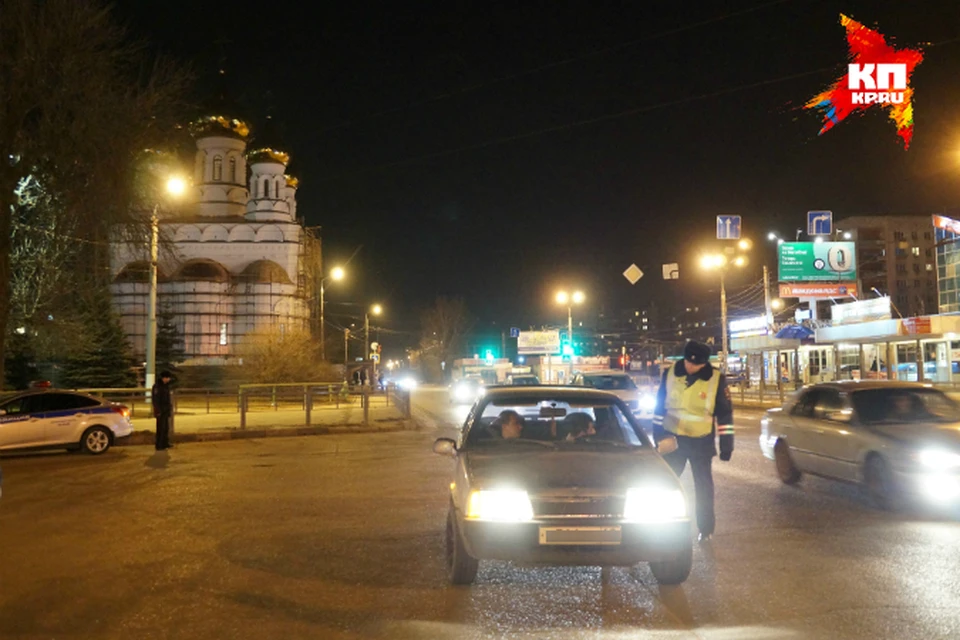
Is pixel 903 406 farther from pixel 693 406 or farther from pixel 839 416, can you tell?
pixel 693 406

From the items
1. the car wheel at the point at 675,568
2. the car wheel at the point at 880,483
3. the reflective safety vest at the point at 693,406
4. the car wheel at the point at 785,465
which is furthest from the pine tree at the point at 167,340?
the car wheel at the point at 675,568

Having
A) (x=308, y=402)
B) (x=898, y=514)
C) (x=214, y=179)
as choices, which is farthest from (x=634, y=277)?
(x=214, y=179)

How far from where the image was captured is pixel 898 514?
9.78m

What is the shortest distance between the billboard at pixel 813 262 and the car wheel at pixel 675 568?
41.0 metres

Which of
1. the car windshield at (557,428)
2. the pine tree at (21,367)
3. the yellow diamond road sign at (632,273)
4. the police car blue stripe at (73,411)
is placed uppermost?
the yellow diamond road sign at (632,273)

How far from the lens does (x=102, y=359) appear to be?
157ft

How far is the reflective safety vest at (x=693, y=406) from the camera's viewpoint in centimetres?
844

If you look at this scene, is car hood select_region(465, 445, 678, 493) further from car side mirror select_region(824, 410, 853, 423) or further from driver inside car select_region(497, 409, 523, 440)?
car side mirror select_region(824, 410, 853, 423)

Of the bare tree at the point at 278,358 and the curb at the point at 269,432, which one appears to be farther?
the bare tree at the point at 278,358

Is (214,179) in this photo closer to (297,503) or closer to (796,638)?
(297,503)

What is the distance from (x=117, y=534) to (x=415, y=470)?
19.9 ft

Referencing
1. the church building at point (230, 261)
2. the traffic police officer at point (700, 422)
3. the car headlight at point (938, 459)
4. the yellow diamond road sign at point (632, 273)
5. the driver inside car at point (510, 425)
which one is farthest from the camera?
the church building at point (230, 261)
